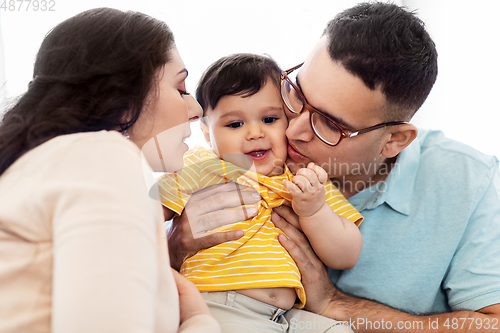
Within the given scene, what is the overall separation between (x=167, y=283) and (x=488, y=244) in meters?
1.23

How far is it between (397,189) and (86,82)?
1.22 meters

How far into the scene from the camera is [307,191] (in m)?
1.26

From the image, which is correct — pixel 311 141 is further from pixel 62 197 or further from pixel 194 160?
pixel 62 197

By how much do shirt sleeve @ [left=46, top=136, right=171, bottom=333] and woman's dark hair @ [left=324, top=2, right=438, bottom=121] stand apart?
1.02 metres

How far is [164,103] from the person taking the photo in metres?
0.98

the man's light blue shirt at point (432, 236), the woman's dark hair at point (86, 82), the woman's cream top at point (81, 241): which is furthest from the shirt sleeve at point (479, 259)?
the woman's dark hair at point (86, 82)

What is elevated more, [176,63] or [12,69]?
[176,63]

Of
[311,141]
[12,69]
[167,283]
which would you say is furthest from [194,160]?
[12,69]

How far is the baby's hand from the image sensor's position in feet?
4.13

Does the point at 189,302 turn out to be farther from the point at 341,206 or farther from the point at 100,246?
the point at 341,206

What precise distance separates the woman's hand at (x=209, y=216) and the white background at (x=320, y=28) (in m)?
1.05

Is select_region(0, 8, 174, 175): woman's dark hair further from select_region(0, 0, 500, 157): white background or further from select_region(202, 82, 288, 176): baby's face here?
select_region(0, 0, 500, 157): white background

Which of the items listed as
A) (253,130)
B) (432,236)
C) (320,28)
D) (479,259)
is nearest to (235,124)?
(253,130)

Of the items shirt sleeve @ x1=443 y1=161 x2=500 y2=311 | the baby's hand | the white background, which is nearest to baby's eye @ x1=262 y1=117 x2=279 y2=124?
the baby's hand
